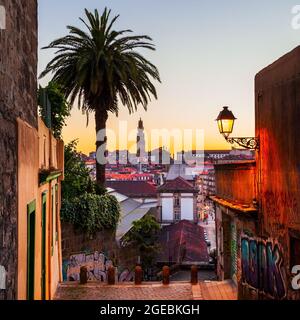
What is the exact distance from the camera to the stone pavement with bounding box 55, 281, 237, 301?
13.4 meters

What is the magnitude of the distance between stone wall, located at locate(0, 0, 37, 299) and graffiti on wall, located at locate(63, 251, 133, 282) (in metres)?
12.3

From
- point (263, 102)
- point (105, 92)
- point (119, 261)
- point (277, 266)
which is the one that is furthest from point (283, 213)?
point (105, 92)

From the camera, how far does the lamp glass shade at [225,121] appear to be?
34.1ft

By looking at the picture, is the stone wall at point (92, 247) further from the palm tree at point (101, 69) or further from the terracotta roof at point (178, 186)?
the terracotta roof at point (178, 186)

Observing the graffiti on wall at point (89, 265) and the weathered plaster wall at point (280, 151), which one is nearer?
the weathered plaster wall at point (280, 151)

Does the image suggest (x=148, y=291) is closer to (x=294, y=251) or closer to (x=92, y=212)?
(x=92, y=212)

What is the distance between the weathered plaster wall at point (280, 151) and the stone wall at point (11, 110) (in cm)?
431

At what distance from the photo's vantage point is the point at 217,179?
16250 millimetres

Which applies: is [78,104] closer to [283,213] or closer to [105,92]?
[105,92]

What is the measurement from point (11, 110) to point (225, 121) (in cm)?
607

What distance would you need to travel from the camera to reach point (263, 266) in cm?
985

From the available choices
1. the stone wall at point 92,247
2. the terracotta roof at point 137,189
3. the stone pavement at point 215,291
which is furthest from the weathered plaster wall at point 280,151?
the terracotta roof at point 137,189

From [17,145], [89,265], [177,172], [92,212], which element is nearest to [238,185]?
[92,212]

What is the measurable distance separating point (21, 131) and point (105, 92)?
696 inches
